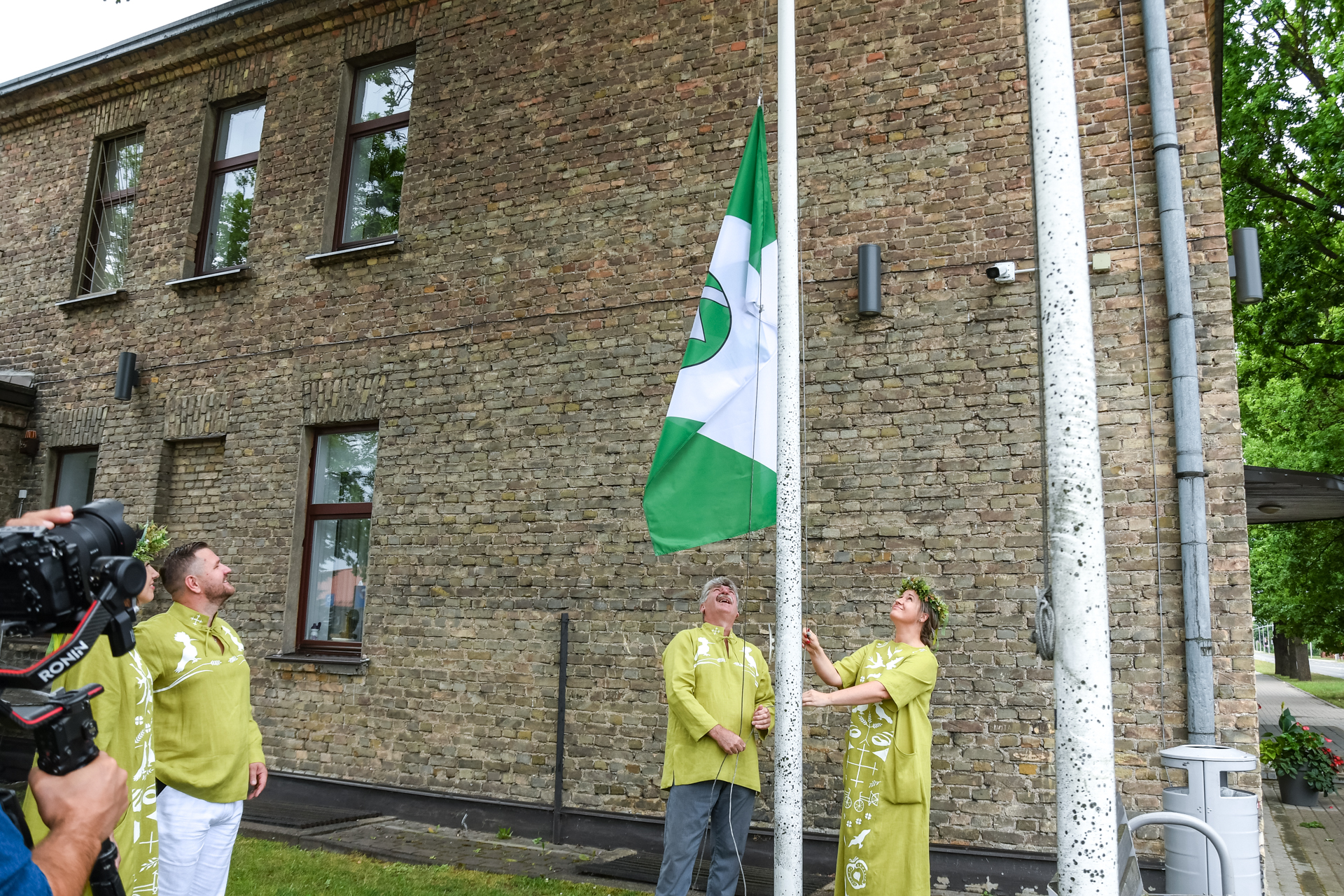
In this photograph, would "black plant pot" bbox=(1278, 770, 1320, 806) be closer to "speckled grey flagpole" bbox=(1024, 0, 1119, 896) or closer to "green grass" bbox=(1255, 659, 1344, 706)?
"speckled grey flagpole" bbox=(1024, 0, 1119, 896)

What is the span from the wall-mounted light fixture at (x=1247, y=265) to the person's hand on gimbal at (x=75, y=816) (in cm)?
667

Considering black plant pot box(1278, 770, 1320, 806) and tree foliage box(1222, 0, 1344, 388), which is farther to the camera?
tree foliage box(1222, 0, 1344, 388)

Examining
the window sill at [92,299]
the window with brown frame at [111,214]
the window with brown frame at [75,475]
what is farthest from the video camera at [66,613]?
the window with brown frame at [111,214]

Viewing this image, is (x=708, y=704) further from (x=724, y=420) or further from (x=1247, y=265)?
(x=1247, y=265)

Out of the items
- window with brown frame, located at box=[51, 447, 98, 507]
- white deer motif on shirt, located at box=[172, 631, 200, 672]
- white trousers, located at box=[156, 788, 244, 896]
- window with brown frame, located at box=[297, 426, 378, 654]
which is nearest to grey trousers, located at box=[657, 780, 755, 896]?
white trousers, located at box=[156, 788, 244, 896]

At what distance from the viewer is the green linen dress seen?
13.9 ft

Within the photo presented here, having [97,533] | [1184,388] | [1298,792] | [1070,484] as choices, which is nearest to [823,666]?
[1070,484]

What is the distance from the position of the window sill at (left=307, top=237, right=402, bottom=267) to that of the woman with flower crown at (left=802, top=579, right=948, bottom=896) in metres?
6.09

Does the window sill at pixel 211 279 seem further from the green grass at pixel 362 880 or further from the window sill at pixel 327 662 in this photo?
the green grass at pixel 362 880

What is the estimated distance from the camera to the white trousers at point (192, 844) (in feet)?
12.7

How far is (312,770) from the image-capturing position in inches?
327

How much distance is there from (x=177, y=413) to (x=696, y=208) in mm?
6063

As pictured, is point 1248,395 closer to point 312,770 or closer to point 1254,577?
point 1254,577

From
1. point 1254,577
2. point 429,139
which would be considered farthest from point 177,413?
point 1254,577
